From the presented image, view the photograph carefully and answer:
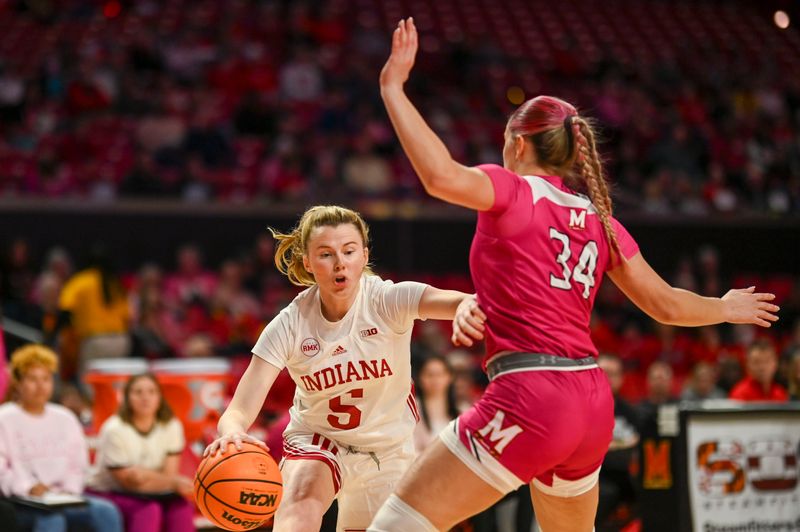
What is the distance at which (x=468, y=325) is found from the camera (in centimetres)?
320

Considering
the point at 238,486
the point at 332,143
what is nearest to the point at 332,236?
the point at 238,486

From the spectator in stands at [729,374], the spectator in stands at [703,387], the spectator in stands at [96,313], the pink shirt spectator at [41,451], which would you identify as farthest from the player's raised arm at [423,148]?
the spectator in stands at [96,313]

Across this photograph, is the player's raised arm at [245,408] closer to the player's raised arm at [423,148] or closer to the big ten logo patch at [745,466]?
the player's raised arm at [423,148]

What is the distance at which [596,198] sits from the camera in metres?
3.47

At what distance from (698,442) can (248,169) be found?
746cm

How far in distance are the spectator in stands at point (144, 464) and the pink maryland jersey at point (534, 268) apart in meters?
3.94

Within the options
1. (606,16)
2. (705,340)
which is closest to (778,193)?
(705,340)

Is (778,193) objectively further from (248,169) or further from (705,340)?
(248,169)

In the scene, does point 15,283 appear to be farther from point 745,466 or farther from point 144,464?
point 745,466

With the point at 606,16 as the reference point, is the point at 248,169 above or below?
below

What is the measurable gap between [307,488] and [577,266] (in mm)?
1380

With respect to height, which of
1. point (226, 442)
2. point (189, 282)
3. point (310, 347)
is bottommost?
point (226, 442)

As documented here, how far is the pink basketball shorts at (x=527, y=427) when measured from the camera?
3197 mm

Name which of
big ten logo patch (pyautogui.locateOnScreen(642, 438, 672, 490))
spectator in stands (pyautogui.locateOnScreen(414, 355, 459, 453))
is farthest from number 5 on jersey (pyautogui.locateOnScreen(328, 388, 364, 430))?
big ten logo patch (pyautogui.locateOnScreen(642, 438, 672, 490))
